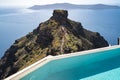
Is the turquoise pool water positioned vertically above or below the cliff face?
above

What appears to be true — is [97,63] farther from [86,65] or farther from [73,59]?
[73,59]

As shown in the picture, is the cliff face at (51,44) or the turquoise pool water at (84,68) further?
the cliff face at (51,44)

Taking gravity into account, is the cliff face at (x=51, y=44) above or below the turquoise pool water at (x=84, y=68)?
below

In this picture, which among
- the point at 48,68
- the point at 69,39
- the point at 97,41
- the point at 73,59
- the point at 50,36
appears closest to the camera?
the point at 48,68

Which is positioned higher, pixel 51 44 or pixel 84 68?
pixel 84 68

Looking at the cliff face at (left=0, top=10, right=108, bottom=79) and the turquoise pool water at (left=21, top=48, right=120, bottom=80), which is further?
the cliff face at (left=0, top=10, right=108, bottom=79)

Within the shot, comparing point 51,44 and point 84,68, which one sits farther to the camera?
point 51,44

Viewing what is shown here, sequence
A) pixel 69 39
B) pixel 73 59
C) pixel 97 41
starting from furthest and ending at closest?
pixel 97 41 < pixel 69 39 < pixel 73 59

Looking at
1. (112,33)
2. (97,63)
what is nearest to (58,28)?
(97,63)
